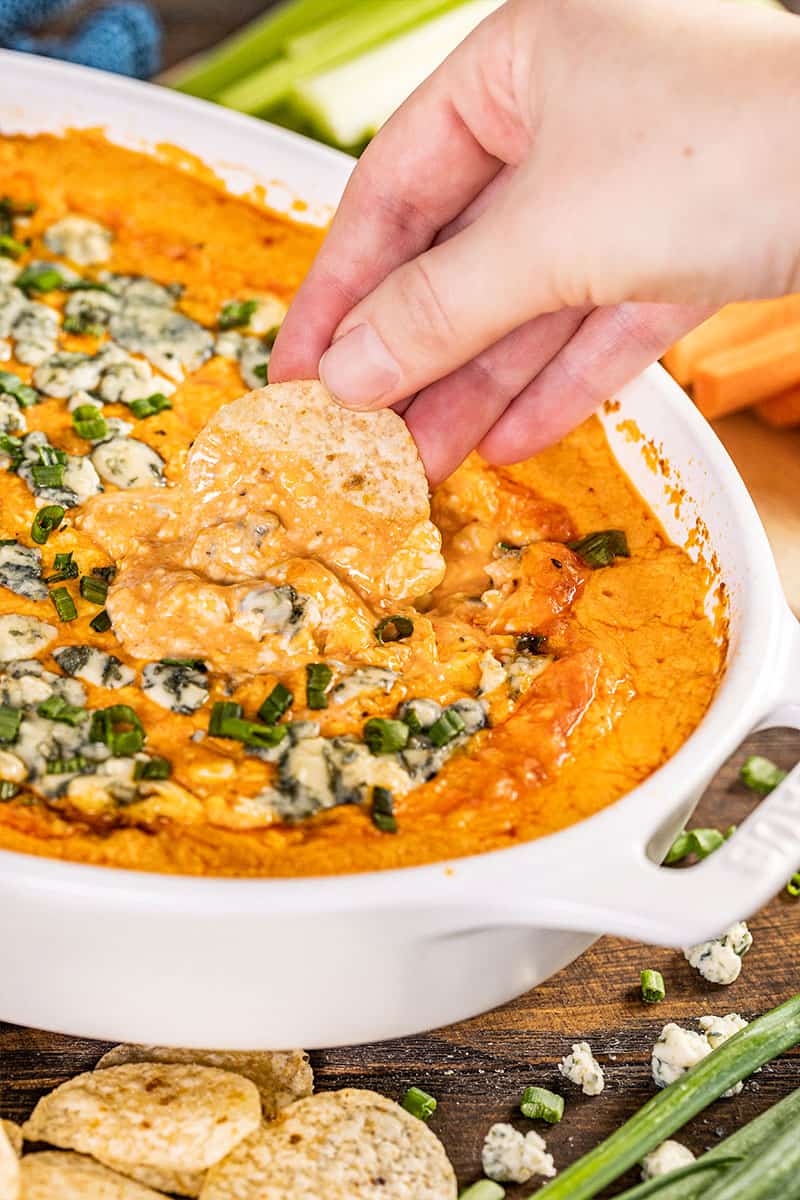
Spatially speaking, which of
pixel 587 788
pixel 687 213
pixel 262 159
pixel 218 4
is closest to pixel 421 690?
pixel 587 788

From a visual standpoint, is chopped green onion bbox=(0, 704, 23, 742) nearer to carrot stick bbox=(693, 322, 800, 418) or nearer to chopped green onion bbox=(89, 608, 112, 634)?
chopped green onion bbox=(89, 608, 112, 634)

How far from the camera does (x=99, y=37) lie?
4516 millimetres

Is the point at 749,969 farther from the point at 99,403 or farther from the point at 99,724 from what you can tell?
the point at 99,403

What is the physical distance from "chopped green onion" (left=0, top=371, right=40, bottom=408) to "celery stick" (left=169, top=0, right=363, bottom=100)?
2004 mm

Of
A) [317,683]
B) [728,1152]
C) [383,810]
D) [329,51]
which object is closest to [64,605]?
[317,683]

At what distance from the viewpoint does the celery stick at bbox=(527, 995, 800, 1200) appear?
7.55 ft

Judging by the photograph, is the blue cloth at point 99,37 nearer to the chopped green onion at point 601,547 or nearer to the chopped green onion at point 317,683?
the chopped green onion at point 601,547

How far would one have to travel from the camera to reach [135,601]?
8.95ft

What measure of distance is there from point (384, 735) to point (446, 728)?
0.12 meters

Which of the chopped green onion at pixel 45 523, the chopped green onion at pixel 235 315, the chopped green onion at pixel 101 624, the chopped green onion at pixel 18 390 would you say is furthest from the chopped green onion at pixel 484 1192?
the chopped green onion at pixel 235 315

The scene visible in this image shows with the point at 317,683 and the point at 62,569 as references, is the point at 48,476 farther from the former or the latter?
the point at 317,683

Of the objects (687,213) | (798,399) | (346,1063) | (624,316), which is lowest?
(346,1063)

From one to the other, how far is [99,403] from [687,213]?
1.57m

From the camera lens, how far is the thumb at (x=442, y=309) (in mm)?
2328
